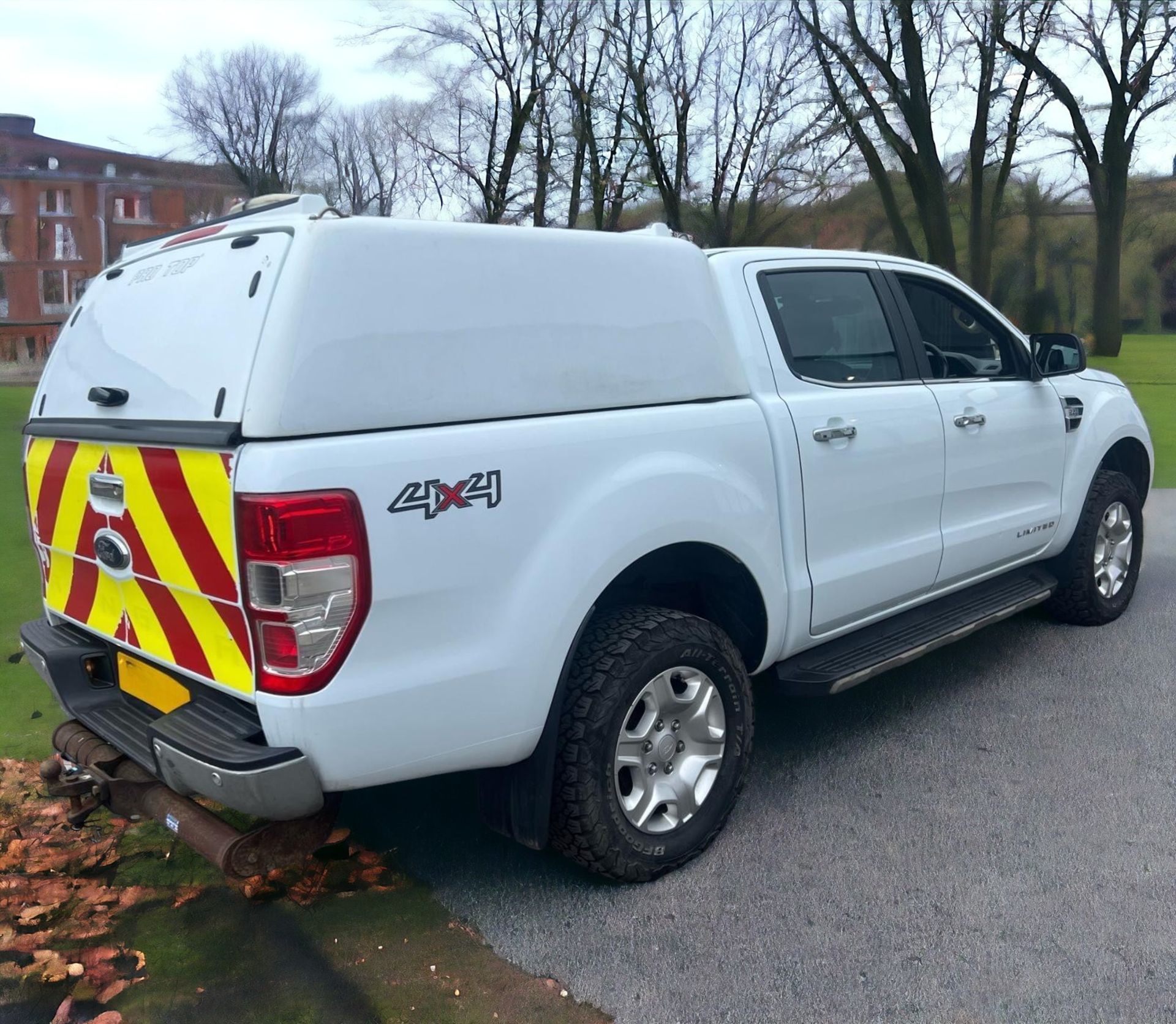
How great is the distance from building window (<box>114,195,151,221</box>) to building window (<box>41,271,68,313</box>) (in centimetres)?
77

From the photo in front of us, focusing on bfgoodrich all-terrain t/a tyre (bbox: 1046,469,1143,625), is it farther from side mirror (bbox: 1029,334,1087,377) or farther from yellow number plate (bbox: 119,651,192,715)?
yellow number plate (bbox: 119,651,192,715)

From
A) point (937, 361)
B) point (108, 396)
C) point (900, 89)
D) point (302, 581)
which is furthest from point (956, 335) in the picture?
point (900, 89)

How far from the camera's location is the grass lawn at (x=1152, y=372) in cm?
1270

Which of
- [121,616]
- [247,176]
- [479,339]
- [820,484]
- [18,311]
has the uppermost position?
[247,176]

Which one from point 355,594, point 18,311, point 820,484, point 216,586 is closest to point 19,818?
point 216,586

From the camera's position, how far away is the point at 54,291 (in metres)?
9.20

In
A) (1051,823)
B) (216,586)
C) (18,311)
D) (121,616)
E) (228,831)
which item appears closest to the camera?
(216,586)

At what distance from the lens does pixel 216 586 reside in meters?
2.36

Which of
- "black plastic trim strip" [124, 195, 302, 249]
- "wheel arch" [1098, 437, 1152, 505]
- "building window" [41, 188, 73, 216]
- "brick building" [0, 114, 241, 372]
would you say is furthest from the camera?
"building window" [41, 188, 73, 216]

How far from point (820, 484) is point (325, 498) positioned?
1823 mm

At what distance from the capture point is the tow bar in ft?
8.13

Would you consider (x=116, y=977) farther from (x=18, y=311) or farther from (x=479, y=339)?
(x=18, y=311)

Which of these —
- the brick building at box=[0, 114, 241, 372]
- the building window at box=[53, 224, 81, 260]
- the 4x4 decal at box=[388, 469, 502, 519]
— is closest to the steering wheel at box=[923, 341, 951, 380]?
the 4x4 decal at box=[388, 469, 502, 519]

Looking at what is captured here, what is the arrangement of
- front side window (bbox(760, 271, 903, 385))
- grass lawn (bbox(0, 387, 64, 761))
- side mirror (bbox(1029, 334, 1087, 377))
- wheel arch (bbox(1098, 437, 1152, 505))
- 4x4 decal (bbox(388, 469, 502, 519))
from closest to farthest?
4x4 decal (bbox(388, 469, 502, 519)), front side window (bbox(760, 271, 903, 385)), grass lawn (bbox(0, 387, 64, 761)), side mirror (bbox(1029, 334, 1087, 377)), wheel arch (bbox(1098, 437, 1152, 505))
